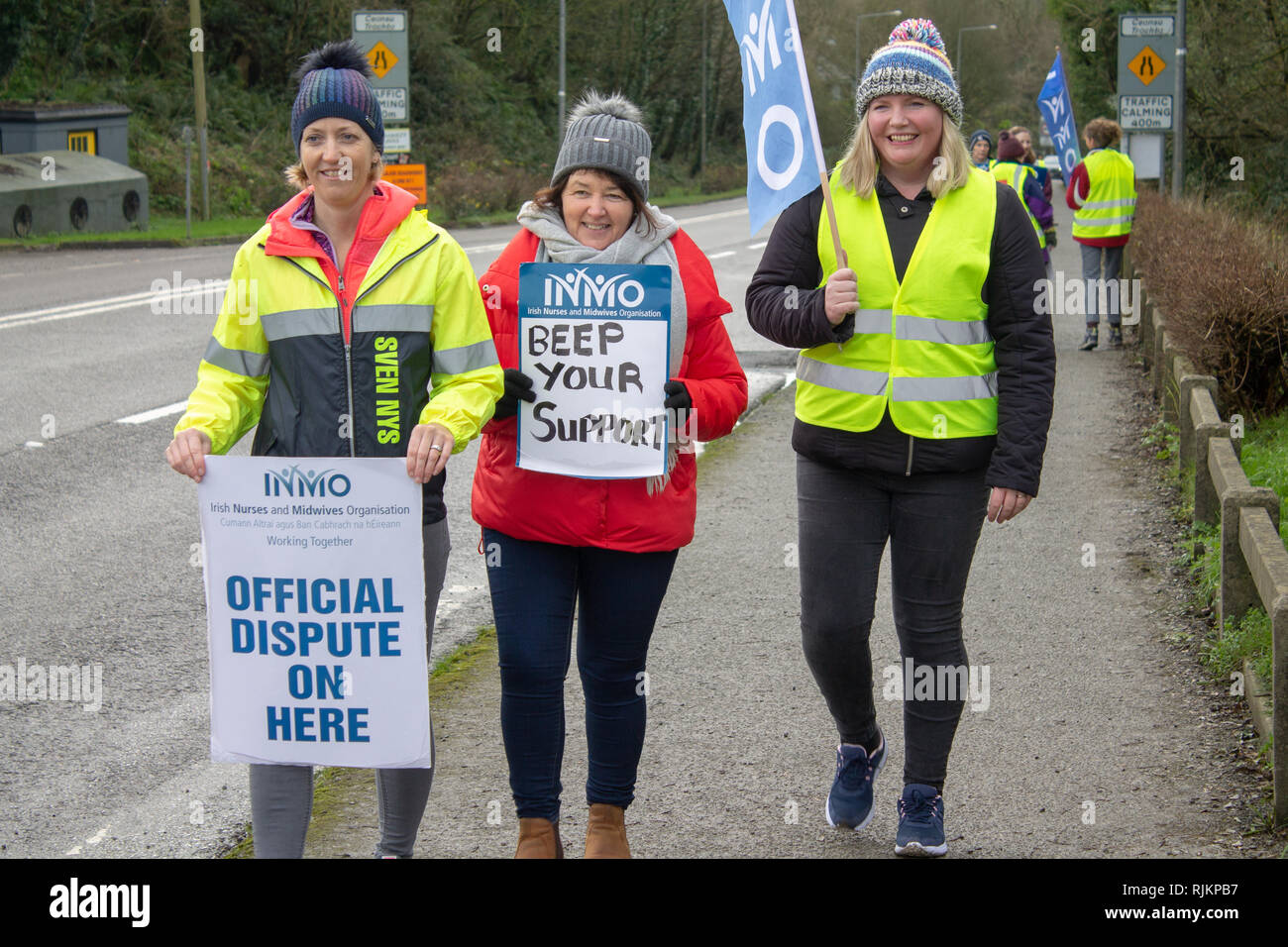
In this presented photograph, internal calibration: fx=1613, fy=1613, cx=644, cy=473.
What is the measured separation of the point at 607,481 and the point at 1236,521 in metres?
2.90

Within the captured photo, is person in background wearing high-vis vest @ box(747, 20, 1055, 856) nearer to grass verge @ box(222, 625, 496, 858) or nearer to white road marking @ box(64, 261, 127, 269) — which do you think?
grass verge @ box(222, 625, 496, 858)

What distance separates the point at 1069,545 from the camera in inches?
313

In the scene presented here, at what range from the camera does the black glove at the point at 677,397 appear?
4.01 metres

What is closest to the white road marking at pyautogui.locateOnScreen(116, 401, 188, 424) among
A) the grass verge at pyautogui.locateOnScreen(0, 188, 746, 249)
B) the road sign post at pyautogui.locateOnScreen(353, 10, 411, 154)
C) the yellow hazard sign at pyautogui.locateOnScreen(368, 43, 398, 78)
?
the road sign post at pyautogui.locateOnScreen(353, 10, 411, 154)

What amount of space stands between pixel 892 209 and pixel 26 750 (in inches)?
125

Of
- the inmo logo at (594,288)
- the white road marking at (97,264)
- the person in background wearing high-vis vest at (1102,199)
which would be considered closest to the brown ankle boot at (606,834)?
the inmo logo at (594,288)

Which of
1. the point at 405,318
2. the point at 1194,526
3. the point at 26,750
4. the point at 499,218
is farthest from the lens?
the point at 499,218

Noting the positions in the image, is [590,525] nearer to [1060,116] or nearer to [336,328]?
[336,328]

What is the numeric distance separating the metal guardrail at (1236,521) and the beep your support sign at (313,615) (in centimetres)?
231

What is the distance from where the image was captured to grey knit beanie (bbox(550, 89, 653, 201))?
13.0 feet

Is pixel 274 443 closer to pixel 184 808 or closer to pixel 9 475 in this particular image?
pixel 184 808

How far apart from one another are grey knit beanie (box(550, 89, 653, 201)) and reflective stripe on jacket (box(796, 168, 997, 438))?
0.56m

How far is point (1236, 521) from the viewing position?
5.85 m
